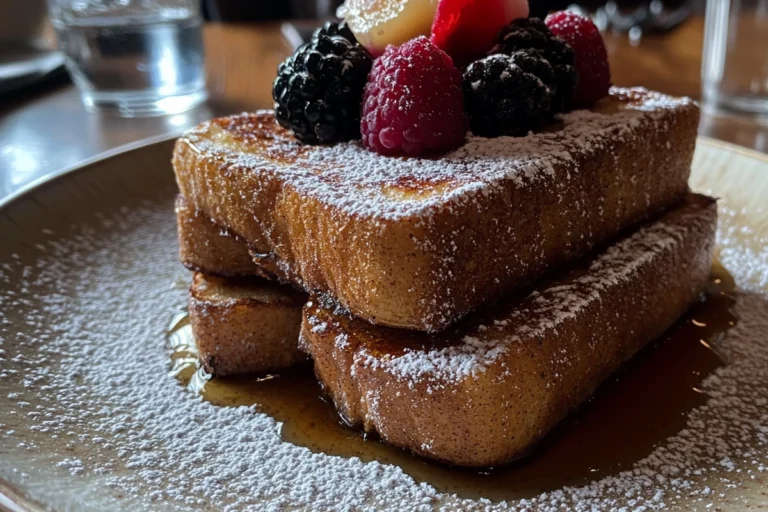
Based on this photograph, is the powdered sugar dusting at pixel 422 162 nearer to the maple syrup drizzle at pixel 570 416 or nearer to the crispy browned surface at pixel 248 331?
the crispy browned surface at pixel 248 331

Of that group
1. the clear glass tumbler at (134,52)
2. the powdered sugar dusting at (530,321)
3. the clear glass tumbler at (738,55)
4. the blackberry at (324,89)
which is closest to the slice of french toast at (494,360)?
the powdered sugar dusting at (530,321)

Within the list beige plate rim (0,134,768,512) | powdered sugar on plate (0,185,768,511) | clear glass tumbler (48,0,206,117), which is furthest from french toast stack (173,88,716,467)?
clear glass tumbler (48,0,206,117)

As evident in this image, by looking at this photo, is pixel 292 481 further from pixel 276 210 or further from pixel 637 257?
pixel 637 257

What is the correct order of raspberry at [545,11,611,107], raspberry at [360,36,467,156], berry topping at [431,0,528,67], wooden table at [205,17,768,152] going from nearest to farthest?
raspberry at [360,36,467,156]
berry topping at [431,0,528,67]
raspberry at [545,11,611,107]
wooden table at [205,17,768,152]

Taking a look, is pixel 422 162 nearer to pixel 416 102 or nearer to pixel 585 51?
pixel 416 102

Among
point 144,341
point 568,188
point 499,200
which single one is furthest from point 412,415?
point 144,341

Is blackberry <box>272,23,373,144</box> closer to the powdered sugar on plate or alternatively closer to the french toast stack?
the french toast stack
